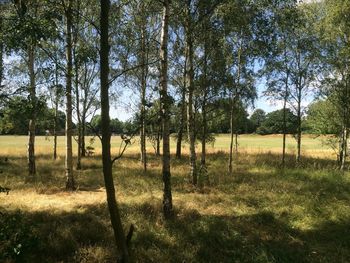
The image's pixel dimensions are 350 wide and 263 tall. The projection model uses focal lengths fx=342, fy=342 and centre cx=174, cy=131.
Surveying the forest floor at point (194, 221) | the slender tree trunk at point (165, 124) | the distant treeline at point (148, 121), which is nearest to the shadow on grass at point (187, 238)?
the forest floor at point (194, 221)

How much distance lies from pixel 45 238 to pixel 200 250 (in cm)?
410

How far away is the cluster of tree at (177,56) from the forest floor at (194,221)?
1172 millimetres

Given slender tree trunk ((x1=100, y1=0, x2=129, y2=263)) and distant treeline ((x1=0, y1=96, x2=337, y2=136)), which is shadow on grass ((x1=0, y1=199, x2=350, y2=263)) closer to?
distant treeline ((x1=0, y1=96, x2=337, y2=136))

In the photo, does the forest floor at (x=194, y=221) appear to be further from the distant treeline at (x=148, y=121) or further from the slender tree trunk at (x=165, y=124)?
the distant treeline at (x=148, y=121)

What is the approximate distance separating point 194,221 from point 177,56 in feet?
39.5

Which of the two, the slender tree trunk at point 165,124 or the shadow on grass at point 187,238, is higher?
the slender tree trunk at point 165,124

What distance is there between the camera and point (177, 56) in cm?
2000

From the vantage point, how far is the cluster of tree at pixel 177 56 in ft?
22.8

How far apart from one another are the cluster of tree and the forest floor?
1.17 meters

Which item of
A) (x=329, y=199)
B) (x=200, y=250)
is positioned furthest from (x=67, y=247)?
(x=329, y=199)

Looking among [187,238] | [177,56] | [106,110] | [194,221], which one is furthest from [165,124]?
[177,56]

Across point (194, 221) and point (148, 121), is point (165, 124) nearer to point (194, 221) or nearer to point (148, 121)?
point (194, 221)

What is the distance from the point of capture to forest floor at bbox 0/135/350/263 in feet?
27.8

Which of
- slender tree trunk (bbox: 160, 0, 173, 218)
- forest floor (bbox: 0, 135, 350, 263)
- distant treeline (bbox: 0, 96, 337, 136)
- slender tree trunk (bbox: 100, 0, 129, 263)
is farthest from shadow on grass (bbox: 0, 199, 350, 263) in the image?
slender tree trunk (bbox: 100, 0, 129, 263)
